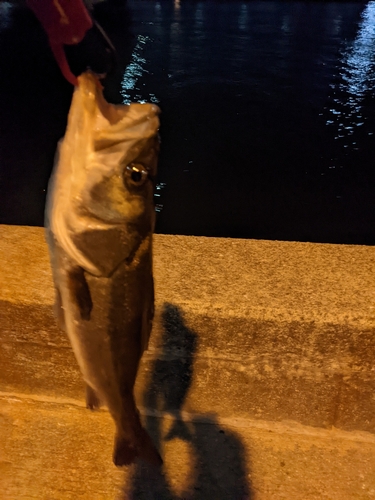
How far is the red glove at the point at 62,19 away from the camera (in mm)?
1263

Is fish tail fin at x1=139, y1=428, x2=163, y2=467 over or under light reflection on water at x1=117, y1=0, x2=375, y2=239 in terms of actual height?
over

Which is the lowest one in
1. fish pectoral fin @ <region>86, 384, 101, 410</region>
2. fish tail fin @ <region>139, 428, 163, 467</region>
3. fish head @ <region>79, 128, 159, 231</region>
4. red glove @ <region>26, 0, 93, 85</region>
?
fish tail fin @ <region>139, 428, 163, 467</region>

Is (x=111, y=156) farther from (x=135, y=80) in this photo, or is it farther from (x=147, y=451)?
(x=135, y=80)

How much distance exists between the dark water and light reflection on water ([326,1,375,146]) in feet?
0.17

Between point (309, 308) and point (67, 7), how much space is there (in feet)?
6.46

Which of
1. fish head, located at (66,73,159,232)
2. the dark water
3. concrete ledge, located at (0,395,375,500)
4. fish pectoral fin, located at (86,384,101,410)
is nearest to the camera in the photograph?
fish head, located at (66,73,159,232)

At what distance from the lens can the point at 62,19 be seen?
4.21ft

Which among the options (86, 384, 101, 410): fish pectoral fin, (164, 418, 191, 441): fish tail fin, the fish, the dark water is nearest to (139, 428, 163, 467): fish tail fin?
(86, 384, 101, 410): fish pectoral fin

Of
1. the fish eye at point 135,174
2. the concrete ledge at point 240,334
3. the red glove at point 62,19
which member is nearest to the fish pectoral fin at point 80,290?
the fish eye at point 135,174

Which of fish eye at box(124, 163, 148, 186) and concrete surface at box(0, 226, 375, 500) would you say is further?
concrete surface at box(0, 226, 375, 500)

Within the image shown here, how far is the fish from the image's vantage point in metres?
1.38

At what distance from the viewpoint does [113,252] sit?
146 centimetres

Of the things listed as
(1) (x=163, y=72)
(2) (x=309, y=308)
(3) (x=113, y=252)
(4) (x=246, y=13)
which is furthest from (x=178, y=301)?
(4) (x=246, y=13)

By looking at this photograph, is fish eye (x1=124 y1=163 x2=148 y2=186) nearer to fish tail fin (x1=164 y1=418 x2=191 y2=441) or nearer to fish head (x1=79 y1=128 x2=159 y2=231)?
fish head (x1=79 y1=128 x2=159 y2=231)
